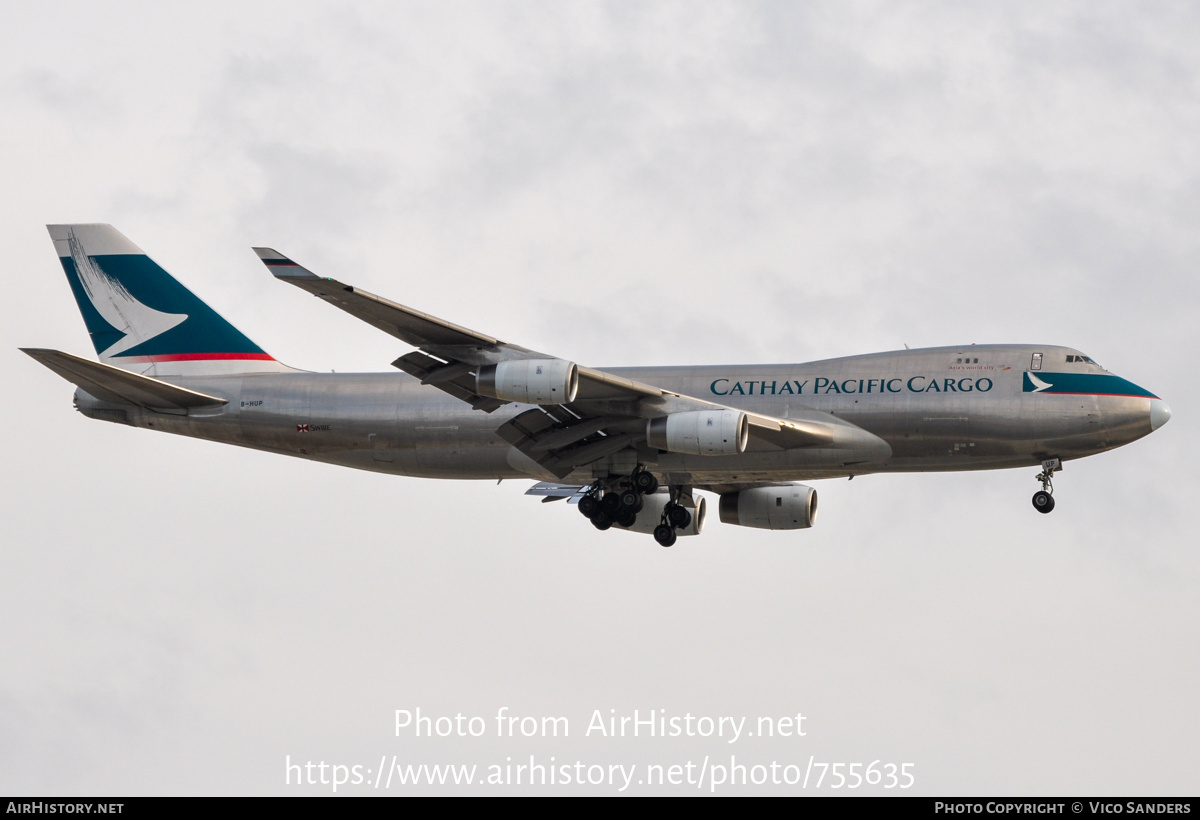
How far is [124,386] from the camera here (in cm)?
4294

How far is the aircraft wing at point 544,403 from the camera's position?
35.1m

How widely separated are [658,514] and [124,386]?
54.3 ft

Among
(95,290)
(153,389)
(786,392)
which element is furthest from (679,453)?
(95,290)

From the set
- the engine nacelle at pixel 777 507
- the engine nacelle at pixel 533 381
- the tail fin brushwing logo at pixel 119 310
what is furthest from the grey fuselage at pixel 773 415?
the engine nacelle at pixel 533 381

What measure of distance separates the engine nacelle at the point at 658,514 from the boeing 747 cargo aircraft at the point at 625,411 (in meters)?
0.09

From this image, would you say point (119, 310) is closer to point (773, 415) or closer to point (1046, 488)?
point (773, 415)

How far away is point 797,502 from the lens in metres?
47.1

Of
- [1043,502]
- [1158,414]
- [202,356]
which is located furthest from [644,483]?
[202,356]

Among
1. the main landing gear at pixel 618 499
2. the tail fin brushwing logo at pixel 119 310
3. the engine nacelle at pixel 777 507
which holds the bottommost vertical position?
the main landing gear at pixel 618 499

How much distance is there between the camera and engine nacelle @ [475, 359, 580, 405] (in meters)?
36.2

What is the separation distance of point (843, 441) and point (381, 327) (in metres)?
12.8

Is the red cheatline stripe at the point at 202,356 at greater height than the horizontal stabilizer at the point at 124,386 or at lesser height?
greater

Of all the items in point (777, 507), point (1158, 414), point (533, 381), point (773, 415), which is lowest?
point (777, 507)

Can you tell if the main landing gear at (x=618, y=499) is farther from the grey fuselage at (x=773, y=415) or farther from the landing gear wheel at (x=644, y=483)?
the grey fuselage at (x=773, y=415)
